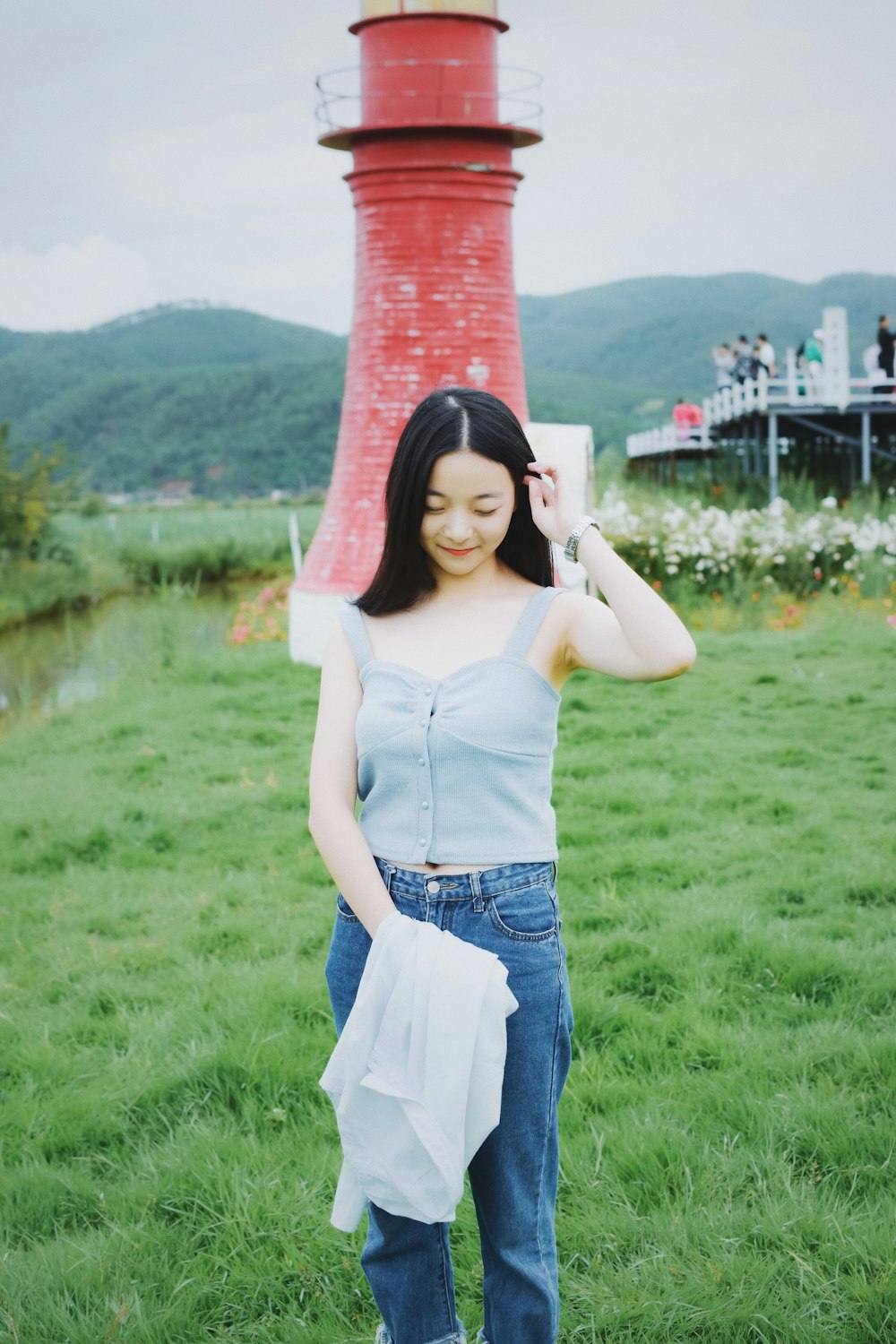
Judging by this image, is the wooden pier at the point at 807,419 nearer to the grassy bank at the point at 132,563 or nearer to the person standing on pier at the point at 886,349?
the person standing on pier at the point at 886,349

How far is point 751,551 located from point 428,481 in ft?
38.1

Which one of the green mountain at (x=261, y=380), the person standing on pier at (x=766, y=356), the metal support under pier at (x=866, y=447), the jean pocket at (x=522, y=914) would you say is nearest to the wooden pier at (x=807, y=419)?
the metal support under pier at (x=866, y=447)

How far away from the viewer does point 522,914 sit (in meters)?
2.10

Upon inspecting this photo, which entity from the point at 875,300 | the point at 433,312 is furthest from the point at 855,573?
the point at 875,300

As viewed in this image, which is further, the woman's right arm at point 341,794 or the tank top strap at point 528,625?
the tank top strap at point 528,625

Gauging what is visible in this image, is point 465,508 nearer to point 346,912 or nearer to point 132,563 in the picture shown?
point 346,912

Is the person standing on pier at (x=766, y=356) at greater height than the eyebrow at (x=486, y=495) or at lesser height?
greater

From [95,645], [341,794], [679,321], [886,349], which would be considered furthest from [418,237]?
[679,321]

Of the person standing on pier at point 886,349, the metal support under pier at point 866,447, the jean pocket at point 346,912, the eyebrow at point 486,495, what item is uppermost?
the person standing on pier at point 886,349

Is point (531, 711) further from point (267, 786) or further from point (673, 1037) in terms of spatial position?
point (267, 786)

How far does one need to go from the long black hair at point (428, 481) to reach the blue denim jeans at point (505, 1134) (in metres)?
0.54

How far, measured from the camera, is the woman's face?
2.19 m

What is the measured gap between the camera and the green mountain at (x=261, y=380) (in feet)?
212

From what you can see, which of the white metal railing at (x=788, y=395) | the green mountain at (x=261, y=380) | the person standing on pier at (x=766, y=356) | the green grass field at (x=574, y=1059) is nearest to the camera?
the green grass field at (x=574, y=1059)
